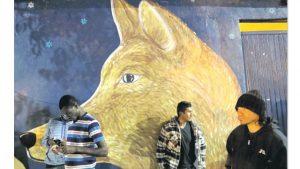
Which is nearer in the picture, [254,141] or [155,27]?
[254,141]

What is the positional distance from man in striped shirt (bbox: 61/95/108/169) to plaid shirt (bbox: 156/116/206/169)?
606 mm

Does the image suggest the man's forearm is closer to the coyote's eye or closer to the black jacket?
the coyote's eye

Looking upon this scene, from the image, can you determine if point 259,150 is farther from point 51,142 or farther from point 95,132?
point 51,142

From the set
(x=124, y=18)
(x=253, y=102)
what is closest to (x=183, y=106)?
(x=253, y=102)

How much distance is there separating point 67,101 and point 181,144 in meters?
1.23

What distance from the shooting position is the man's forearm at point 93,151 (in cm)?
425

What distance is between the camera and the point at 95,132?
169 inches

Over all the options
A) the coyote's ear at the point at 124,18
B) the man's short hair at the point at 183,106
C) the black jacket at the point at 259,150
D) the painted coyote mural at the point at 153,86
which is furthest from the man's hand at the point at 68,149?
the black jacket at the point at 259,150

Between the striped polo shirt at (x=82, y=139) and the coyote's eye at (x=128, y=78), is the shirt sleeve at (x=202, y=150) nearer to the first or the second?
the coyote's eye at (x=128, y=78)

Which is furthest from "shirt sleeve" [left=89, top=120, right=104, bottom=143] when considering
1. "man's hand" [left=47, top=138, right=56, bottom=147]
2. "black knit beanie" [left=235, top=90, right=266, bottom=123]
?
"black knit beanie" [left=235, top=90, right=266, bottom=123]

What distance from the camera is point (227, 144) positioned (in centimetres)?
461

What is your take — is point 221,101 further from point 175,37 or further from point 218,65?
point 175,37

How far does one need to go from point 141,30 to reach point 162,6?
0.35 m

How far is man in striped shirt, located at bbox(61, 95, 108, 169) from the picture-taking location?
4.25 metres
